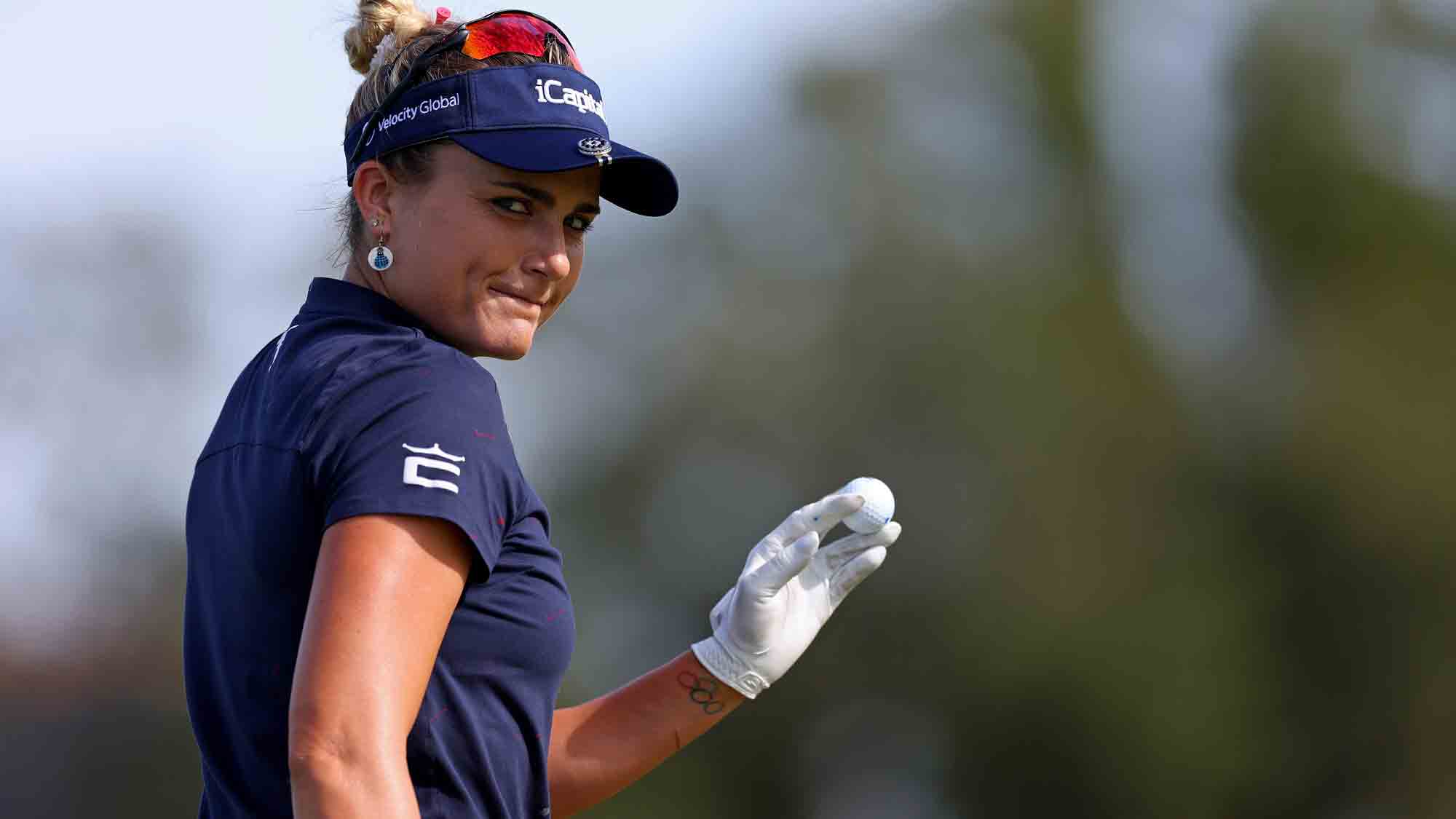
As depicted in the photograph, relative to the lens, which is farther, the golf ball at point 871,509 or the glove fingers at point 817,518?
the golf ball at point 871,509

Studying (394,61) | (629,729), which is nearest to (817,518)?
(629,729)

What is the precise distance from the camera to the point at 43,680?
1091 centimetres

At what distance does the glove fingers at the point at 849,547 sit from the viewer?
307cm

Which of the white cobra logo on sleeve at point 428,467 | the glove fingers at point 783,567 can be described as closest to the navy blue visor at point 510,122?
the white cobra logo on sleeve at point 428,467

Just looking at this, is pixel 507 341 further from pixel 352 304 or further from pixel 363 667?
pixel 363 667

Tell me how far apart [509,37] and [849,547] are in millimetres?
1257

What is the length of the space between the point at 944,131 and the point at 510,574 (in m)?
13.0

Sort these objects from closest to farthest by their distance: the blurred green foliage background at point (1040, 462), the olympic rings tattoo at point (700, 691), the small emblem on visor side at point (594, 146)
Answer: the small emblem on visor side at point (594, 146) → the olympic rings tattoo at point (700, 691) → the blurred green foliage background at point (1040, 462)

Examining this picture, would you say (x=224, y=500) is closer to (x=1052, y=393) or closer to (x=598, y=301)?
(x=598, y=301)

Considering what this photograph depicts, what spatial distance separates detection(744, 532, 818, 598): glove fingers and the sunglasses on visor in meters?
0.91

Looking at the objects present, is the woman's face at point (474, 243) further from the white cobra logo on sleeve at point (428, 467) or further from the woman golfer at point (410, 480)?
the white cobra logo on sleeve at point (428, 467)

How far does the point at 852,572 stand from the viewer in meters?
3.09

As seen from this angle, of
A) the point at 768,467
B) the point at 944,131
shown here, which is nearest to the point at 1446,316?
the point at 944,131

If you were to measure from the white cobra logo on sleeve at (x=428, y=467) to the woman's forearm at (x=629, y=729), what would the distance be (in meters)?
0.93
